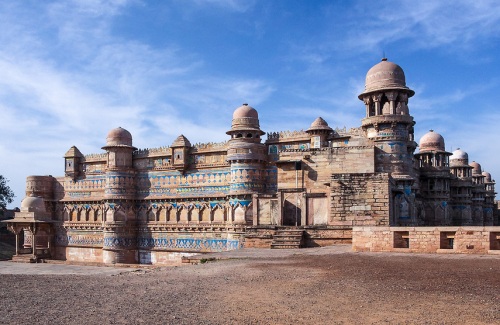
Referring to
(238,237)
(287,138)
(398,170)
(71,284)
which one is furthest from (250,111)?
(71,284)

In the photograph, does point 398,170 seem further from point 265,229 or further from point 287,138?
point 265,229

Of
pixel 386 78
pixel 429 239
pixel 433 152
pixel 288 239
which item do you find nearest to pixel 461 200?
pixel 433 152

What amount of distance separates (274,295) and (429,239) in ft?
21.8

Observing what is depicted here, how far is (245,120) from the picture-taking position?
27.7 m

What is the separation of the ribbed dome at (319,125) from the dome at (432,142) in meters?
9.43

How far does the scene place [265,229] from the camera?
52.6 feet

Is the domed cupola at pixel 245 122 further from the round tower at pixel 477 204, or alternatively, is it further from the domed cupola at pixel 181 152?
the round tower at pixel 477 204

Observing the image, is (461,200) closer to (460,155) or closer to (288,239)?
(460,155)

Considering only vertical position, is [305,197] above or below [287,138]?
below

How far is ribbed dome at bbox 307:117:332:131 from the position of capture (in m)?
26.9

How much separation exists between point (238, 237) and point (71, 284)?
18.9m

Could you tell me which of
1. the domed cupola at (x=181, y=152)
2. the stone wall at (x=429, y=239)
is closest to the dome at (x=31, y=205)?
the domed cupola at (x=181, y=152)

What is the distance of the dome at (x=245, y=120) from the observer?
27.6 m

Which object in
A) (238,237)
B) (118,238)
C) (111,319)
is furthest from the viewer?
(118,238)
